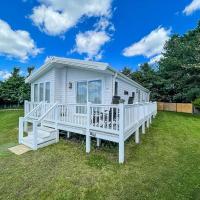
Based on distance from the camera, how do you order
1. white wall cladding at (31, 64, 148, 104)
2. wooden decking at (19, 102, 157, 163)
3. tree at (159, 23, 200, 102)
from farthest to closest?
tree at (159, 23, 200, 102)
white wall cladding at (31, 64, 148, 104)
wooden decking at (19, 102, 157, 163)

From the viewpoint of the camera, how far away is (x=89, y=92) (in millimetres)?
9117

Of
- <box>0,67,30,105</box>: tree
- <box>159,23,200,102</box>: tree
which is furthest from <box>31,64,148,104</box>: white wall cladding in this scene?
<box>0,67,30,105</box>: tree

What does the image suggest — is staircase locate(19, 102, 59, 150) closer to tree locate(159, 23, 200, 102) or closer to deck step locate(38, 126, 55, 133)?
deck step locate(38, 126, 55, 133)

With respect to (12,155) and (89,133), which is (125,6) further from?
(12,155)

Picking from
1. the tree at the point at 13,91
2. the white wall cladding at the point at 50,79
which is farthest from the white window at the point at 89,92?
the tree at the point at 13,91

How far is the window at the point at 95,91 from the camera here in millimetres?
8672

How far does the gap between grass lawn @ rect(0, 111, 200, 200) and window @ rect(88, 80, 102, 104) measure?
2.74m

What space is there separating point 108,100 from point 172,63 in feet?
52.7

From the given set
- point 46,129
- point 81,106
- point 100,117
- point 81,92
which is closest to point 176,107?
point 81,92

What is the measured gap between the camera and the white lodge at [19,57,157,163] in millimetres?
5645

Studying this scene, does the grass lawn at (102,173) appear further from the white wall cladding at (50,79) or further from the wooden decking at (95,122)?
the white wall cladding at (50,79)

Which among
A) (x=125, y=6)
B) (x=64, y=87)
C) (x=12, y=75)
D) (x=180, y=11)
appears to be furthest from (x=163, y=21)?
(x=12, y=75)

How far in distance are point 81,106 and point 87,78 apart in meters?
2.21

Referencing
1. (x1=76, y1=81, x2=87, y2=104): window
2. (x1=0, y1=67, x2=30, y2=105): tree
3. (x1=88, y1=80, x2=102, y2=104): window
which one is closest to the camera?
(x1=88, y1=80, x2=102, y2=104): window
